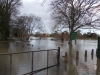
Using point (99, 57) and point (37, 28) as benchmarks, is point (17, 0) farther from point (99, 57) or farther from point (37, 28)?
point (99, 57)

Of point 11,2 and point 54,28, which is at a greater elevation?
point 11,2

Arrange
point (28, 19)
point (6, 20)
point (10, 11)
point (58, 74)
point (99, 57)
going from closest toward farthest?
point (58, 74), point (99, 57), point (6, 20), point (10, 11), point (28, 19)

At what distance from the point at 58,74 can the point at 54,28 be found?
32722 millimetres

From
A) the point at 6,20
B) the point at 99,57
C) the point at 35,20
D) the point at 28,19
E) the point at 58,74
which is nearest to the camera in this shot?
the point at 58,74

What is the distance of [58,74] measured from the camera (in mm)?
9555

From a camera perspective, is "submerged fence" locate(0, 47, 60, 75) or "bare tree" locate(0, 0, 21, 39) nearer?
"submerged fence" locate(0, 47, 60, 75)

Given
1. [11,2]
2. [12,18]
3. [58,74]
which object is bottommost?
[58,74]

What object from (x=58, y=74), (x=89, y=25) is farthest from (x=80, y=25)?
(x=58, y=74)

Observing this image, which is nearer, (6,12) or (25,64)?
(25,64)

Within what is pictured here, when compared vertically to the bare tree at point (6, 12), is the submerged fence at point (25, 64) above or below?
below

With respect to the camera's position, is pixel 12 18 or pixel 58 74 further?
pixel 12 18

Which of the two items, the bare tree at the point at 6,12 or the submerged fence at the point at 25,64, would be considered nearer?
the submerged fence at the point at 25,64

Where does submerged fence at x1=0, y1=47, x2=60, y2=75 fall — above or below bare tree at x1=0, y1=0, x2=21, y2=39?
below

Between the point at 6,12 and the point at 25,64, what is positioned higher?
the point at 6,12
